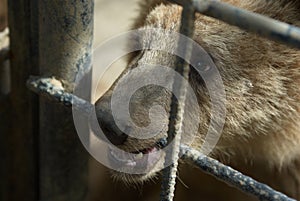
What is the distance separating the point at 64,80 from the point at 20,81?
28 centimetres

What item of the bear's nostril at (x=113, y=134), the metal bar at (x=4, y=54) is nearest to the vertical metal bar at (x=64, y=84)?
the bear's nostril at (x=113, y=134)

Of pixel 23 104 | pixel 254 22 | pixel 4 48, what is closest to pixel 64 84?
pixel 23 104

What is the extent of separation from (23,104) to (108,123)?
0.45 metres

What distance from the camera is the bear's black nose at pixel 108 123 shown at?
1.56 meters

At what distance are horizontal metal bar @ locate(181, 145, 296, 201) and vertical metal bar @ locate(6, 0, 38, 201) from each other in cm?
74

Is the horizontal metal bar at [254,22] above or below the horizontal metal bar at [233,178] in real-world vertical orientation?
above

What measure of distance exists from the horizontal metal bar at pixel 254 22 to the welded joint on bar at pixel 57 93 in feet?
1.76

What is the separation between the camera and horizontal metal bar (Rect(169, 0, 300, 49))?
0.89 meters

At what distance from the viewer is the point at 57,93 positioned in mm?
1505

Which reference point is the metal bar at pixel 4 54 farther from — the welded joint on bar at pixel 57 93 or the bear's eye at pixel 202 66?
the bear's eye at pixel 202 66

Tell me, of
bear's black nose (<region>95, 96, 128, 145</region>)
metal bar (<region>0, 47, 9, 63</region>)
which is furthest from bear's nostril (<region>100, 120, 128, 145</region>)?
metal bar (<region>0, 47, 9, 63</region>)

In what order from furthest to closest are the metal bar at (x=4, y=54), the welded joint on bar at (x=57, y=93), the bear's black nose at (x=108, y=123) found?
the metal bar at (x=4, y=54)
the bear's black nose at (x=108, y=123)
the welded joint on bar at (x=57, y=93)

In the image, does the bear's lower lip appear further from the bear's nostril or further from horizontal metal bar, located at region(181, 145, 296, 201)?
horizontal metal bar, located at region(181, 145, 296, 201)

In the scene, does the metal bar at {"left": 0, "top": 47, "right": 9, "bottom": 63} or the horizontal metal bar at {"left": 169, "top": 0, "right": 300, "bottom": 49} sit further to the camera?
the metal bar at {"left": 0, "top": 47, "right": 9, "bottom": 63}
